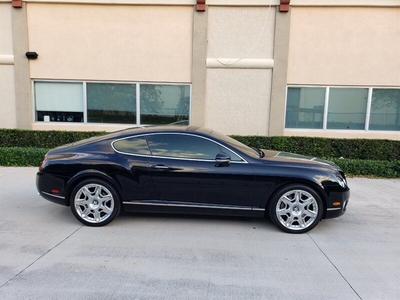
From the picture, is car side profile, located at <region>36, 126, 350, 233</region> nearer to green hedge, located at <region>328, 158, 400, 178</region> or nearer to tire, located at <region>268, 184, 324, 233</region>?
tire, located at <region>268, 184, 324, 233</region>

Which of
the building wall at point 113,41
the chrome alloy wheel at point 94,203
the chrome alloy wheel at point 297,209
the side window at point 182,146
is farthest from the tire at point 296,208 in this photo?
the building wall at point 113,41

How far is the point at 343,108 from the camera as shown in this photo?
8.84 m

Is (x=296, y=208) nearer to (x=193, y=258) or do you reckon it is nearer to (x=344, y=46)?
(x=193, y=258)

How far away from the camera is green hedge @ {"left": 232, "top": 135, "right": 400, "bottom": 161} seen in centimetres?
830

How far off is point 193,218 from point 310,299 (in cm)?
219

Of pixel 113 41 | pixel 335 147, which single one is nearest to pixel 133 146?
pixel 113 41

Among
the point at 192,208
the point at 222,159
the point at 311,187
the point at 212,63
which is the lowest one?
the point at 192,208

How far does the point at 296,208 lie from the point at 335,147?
5.23 meters

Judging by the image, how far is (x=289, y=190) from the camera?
4.00 m

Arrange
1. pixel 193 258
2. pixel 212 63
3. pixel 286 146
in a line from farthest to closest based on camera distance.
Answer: pixel 212 63 → pixel 286 146 → pixel 193 258

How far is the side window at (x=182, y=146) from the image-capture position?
4.16m

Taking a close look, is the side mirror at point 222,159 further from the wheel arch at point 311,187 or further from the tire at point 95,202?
the tire at point 95,202

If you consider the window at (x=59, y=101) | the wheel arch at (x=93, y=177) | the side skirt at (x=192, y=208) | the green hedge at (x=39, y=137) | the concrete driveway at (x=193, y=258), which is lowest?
the concrete driveway at (x=193, y=258)

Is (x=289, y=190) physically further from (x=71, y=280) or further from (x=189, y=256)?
(x=71, y=280)
